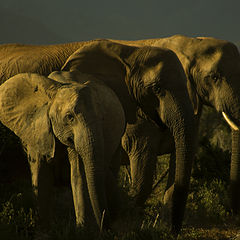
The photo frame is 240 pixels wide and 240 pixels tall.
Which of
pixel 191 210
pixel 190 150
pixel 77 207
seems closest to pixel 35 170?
pixel 77 207

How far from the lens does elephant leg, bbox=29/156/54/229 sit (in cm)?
393

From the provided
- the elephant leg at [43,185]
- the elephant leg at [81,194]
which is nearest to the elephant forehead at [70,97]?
the elephant leg at [81,194]

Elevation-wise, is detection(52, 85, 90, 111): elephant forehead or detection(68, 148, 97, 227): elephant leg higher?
detection(52, 85, 90, 111): elephant forehead

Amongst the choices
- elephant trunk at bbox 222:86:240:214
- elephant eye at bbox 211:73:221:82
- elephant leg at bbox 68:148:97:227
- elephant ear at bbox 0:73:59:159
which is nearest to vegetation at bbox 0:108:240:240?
elephant leg at bbox 68:148:97:227

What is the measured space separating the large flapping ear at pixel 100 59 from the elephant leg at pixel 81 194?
1366 mm

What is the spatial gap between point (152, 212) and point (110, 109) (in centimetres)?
216

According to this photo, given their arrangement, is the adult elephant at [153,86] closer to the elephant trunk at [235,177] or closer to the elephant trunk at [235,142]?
the elephant trunk at [235,142]

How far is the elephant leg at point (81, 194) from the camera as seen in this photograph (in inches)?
142

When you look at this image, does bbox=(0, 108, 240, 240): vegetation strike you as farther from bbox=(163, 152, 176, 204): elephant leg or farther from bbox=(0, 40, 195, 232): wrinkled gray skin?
Result: bbox=(0, 40, 195, 232): wrinkled gray skin

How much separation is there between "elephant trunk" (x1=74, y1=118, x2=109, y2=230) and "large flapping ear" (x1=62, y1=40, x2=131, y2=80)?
1.41 m

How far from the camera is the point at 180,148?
4.55 m

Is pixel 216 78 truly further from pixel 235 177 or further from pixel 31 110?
pixel 31 110

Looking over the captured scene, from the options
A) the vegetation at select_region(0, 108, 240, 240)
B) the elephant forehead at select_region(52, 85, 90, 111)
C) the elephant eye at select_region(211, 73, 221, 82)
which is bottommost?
the vegetation at select_region(0, 108, 240, 240)

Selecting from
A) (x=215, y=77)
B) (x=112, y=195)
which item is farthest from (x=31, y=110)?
(x=215, y=77)
